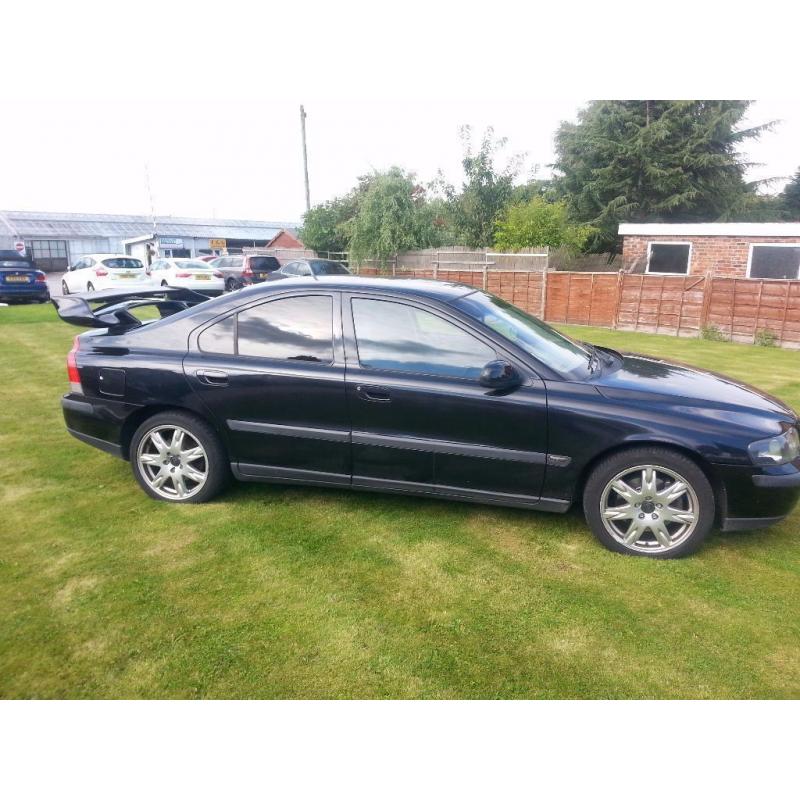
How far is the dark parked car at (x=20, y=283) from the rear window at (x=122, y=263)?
3.05m

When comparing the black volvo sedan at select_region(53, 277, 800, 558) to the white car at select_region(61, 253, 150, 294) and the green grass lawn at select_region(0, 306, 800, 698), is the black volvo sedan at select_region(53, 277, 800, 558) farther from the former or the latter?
the white car at select_region(61, 253, 150, 294)

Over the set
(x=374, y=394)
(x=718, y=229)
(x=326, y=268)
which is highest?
(x=718, y=229)

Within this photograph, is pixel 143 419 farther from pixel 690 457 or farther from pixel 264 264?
pixel 264 264

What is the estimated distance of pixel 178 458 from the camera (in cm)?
409

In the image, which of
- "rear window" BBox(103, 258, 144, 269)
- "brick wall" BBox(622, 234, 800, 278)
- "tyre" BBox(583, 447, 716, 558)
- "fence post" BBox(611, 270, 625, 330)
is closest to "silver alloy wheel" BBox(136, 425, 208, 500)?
"tyre" BBox(583, 447, 716, 558)

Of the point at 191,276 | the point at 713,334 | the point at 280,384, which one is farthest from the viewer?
the point at 191,276

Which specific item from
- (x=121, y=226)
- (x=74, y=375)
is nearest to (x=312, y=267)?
(x=74, y=375)

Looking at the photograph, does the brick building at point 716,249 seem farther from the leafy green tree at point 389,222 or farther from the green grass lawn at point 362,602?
the green grass lawn at point 362,602

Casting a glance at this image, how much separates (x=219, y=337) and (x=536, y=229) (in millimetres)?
20138

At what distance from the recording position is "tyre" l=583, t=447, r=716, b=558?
11.0ft

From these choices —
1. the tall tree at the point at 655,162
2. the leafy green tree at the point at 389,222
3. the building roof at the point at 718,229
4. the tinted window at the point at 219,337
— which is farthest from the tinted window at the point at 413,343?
the tall tree at the point at 655,162

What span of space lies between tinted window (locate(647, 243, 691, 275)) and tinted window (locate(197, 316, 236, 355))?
16263 millimetres

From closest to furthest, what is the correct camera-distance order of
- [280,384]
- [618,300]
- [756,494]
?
[756,494]
[280,384]
[618,300]

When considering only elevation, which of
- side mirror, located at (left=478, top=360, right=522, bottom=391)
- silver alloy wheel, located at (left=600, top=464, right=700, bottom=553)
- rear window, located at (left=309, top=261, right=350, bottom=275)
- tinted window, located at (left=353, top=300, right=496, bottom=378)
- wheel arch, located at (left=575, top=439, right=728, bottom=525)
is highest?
rear window, located at (left=309, top=261, right=350, bottom=275)
